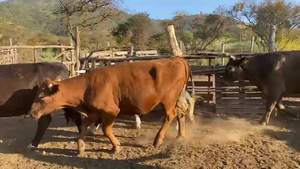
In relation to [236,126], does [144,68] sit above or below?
above

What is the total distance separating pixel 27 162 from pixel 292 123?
547 cm

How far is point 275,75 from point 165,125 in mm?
3117

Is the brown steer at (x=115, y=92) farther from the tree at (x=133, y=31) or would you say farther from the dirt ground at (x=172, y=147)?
the tree at (x=133, y=31)

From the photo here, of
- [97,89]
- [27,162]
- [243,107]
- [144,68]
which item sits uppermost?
[144,68]

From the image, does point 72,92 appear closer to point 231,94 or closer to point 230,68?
point 230,68

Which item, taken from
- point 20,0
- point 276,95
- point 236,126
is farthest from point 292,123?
point 20,0

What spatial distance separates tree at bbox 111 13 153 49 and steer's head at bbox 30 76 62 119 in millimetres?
24723

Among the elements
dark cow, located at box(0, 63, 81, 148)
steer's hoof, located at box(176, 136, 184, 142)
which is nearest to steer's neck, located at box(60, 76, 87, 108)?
dark cow, located at box(0, 63, 81, 148)

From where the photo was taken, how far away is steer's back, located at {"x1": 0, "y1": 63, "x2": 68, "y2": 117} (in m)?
5.45

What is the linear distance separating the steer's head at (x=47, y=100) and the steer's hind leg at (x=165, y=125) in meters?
1.70

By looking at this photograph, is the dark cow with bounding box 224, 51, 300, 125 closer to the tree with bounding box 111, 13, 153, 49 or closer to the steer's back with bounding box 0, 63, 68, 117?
the steer's back with bounding box 0, 63, 68, 117

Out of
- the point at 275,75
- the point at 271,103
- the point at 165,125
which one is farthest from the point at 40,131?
the point at 275,75

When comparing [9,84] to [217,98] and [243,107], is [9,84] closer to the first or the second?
[217,98]

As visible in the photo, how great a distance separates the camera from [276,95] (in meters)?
6.91
